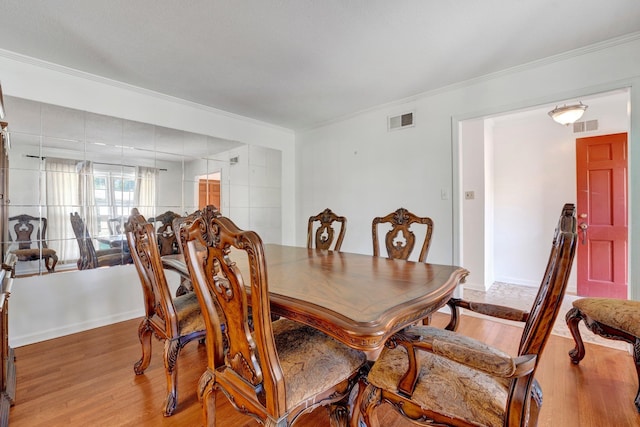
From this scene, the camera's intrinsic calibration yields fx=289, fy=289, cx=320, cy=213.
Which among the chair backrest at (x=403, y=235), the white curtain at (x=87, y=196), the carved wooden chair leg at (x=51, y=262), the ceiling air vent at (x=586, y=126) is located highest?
the ceiling air vent at (x=586, y=126)

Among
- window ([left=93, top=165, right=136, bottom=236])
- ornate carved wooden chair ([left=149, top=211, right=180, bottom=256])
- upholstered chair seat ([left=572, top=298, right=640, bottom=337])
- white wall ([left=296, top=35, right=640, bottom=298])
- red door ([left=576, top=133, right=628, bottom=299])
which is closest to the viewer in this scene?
upholstered chair seat ([left=572, top=298, right=640, bottom=337])

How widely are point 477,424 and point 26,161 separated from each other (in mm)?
3481

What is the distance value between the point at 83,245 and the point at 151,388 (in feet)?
5.54

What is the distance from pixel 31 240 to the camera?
2451 millimetres

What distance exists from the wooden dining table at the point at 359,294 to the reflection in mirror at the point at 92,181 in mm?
1457

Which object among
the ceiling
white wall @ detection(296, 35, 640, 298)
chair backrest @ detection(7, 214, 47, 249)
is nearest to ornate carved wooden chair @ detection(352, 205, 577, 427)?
the ceiling

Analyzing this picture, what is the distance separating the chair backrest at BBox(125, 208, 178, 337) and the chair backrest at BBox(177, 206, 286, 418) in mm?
508

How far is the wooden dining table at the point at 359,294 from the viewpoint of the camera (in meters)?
0.93

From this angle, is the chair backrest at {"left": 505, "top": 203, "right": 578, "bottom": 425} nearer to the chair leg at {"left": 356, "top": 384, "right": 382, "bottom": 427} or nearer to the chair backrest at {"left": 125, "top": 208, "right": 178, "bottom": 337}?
the chair leg at {"left": 356, "top": 384, "right": 382, "bottom": 427}

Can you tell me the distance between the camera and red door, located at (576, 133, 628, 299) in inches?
131

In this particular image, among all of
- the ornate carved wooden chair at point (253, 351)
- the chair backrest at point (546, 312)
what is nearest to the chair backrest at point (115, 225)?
the ornate carved wooden chair at point (253, 351)

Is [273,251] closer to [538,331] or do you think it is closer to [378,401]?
[378,401]

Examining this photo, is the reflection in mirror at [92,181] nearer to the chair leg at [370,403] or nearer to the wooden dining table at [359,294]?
the wooden dining table at [359,294]

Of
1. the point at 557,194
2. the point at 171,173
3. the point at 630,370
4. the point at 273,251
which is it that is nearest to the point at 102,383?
the point at 273,251
